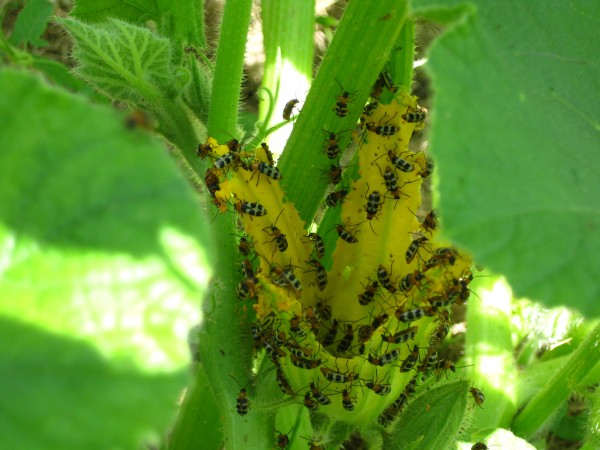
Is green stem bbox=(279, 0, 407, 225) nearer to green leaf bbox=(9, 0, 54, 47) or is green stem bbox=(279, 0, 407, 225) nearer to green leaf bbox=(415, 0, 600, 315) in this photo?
green leaf bbox=(415, 0, 600, 315)

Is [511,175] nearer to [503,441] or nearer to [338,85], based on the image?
[338,85]

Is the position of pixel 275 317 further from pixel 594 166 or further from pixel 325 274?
pixel 594 166

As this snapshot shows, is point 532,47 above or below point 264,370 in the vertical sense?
above

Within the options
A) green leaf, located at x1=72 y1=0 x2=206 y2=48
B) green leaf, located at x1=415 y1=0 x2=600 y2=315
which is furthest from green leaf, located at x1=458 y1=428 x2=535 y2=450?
green leaf, located at x1=72 y1=0 x2=206 y2=48

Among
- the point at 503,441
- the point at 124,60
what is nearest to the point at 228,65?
the point at 124,60

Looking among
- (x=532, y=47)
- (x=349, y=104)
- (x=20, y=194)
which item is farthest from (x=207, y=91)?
(x=20, y=194)

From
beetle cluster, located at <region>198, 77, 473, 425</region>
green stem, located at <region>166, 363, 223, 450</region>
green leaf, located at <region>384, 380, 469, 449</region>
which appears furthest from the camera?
green stem, located at <region>166, 363, 223, 450</region>
